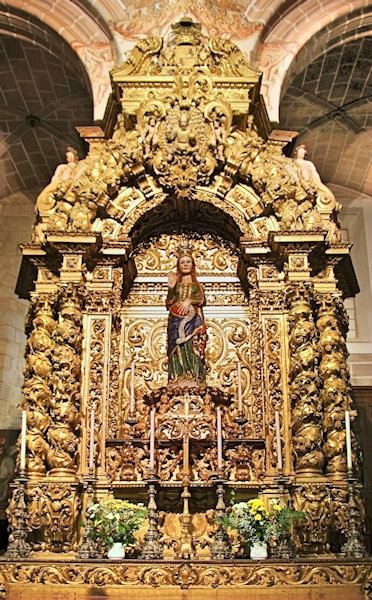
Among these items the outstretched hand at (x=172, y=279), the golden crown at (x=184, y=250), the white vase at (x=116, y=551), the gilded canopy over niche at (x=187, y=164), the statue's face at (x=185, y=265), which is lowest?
the white vase at (x=116, y=551)

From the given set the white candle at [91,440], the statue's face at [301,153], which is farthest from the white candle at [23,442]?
the statue's face at [301,153]

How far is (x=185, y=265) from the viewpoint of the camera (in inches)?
423

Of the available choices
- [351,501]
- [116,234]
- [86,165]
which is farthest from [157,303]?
[351,501]

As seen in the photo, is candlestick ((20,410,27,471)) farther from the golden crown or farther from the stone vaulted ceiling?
the stone vaulted ceiling

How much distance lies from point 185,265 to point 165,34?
12.4 feet

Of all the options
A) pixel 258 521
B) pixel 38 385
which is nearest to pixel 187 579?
pixel 258 521

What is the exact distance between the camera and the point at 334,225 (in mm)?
10516

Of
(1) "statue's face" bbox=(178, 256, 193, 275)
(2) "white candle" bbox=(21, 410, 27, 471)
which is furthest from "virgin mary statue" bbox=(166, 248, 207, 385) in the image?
(2) "white candle" bbox=(21, 410, 27, 471)

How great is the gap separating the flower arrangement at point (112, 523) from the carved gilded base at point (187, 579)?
0.57 meters

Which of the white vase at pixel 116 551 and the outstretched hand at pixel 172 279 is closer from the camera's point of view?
the white vase at pixel 116 551

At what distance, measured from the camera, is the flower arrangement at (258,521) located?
25.9 ft

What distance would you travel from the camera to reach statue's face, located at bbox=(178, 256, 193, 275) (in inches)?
423

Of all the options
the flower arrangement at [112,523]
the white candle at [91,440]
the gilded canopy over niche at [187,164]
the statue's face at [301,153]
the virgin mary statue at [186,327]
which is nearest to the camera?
the flower arrangement at [112,523]

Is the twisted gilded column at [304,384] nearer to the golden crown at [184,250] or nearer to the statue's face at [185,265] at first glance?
the statue's face at [185,265]
